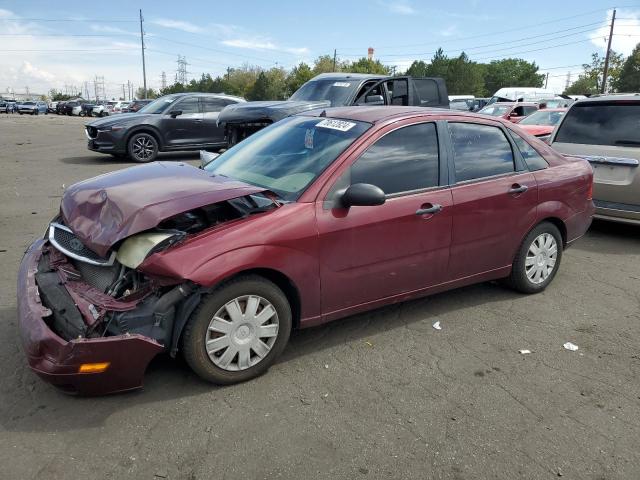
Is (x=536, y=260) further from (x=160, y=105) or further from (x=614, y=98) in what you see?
(x=160, y=105)

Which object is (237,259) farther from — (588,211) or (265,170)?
(588,211)

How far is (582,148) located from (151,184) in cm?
571

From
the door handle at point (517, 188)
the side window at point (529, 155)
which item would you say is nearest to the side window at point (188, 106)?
the side window at point (529, 155)

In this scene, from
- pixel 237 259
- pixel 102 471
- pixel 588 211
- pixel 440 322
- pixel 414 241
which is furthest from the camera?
pixel 588 211

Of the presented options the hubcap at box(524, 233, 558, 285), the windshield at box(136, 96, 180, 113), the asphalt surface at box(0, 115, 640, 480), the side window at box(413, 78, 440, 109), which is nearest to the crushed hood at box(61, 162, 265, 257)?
the asphalt surface at box(0, 115, 640, 480)

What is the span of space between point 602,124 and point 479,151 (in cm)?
351

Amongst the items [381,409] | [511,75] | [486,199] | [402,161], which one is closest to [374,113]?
[402,161]

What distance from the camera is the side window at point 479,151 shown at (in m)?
4.14

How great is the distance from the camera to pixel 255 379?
3.30 metres

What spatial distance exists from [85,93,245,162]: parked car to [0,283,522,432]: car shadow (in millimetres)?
9384

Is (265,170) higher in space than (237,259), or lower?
higher

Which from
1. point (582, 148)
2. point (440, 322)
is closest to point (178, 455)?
A: point (440, 322)

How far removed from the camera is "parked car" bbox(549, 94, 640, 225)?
250 inches

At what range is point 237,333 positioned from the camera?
10.3ft
